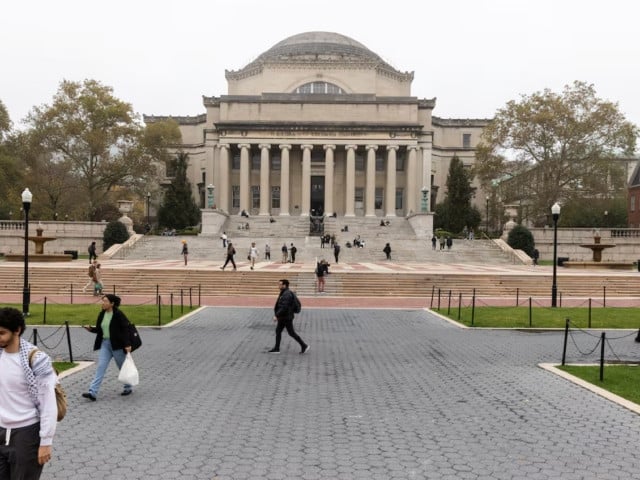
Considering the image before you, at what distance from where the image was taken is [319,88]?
2876 inches

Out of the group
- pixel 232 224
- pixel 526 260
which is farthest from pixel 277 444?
pixel 232 224

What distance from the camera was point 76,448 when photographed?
21.4ft

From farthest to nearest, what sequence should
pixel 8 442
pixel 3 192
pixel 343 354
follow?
pixel 3 192 → pixel 343 354 → pixel 8 442

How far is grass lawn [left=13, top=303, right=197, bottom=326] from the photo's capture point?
1675cm

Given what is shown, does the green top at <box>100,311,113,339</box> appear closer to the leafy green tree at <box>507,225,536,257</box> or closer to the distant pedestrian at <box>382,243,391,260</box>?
the distant pedestrian at <box>382,243,391,260</box>

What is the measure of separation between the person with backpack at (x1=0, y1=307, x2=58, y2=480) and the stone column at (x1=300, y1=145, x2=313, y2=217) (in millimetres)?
60324

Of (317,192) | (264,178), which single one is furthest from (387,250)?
(317,192)

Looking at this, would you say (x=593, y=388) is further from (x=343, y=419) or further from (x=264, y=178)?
(x=264, y=178)

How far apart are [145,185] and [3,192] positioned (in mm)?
13291

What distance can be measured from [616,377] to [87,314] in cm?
→ 1512

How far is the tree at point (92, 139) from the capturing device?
5562 cm

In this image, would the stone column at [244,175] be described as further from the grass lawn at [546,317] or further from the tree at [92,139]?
the grass lawn at [546,317]

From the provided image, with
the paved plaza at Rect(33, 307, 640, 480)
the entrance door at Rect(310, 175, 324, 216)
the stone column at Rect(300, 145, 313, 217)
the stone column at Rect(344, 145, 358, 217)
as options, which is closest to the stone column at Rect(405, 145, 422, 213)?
the stone column at Rect(344, 145, 358, 217)

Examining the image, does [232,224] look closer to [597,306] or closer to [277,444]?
[597,306]
